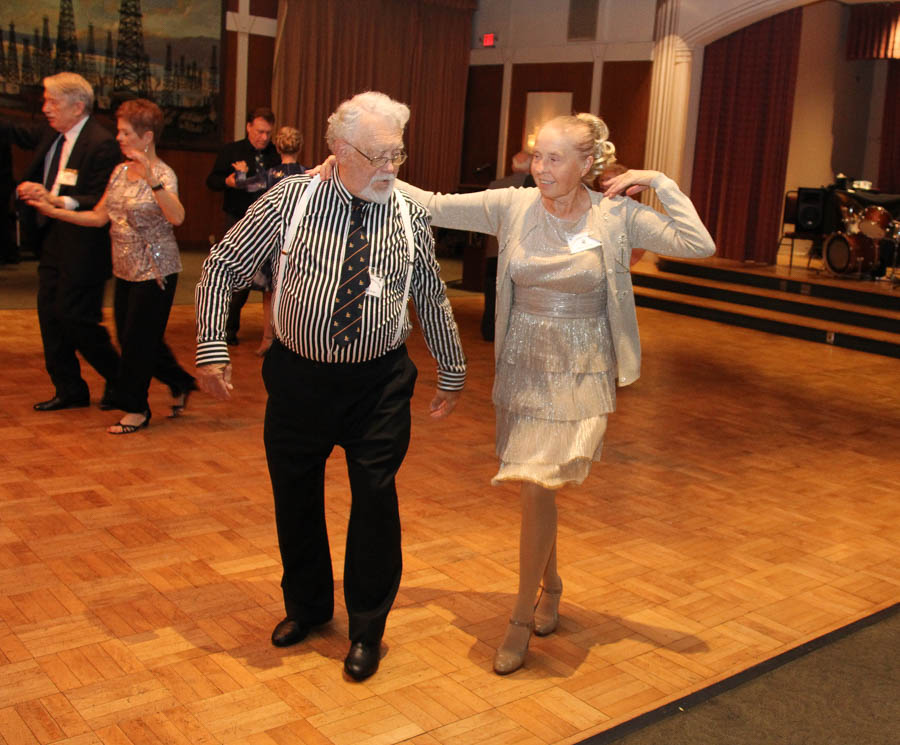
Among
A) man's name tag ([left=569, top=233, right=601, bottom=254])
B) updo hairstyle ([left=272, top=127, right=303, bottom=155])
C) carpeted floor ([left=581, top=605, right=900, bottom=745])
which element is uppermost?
updo hairstyle ([left=272, top=127, right=303, bottom=155])

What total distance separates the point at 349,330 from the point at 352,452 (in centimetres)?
33

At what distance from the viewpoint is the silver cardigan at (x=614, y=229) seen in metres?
2.66

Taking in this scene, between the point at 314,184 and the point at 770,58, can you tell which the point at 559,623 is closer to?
the point at 314,184

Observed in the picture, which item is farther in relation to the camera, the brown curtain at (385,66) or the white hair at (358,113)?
the brown curtain at (385,66)

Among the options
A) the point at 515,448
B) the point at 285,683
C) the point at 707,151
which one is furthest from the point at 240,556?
the point at 707,151

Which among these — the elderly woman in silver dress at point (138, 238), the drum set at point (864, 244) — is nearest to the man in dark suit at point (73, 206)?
the elderly woman in silver dress at point (138, 238)

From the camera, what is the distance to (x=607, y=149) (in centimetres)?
264

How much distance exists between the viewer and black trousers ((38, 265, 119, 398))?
15.5 ft

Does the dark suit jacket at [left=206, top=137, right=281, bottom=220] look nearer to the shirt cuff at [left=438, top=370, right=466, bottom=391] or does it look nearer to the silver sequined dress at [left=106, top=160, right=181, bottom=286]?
the silver sequined dress at [left=106, top=160, right=181, bottom=286]

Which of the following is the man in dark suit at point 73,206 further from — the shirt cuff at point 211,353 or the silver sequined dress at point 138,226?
the shirt cuff at point 211,353

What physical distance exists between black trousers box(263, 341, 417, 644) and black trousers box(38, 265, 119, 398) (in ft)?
8.09

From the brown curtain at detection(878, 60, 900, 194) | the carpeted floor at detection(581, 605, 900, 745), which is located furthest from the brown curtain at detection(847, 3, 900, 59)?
the carpeted floor at detection(581, 605, 900, 745)

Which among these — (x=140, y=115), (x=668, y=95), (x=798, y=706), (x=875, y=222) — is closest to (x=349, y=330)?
(x=798, y=706)

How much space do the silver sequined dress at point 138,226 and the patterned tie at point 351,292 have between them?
2258 mm
